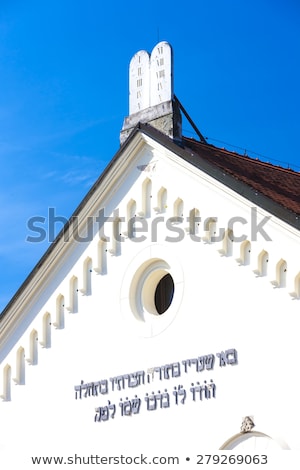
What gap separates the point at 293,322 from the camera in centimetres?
1911

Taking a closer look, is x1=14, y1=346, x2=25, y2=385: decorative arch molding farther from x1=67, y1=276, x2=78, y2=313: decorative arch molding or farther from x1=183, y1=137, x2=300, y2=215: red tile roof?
x1=183, y1=137, x2=300, y2=215: red tile roof

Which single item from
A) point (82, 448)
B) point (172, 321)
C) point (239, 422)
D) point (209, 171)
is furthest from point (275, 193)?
point (82, 448)

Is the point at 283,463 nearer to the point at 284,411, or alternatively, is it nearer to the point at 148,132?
the point at 284,411

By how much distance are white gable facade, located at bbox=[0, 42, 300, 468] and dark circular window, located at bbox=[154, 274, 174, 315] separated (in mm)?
32

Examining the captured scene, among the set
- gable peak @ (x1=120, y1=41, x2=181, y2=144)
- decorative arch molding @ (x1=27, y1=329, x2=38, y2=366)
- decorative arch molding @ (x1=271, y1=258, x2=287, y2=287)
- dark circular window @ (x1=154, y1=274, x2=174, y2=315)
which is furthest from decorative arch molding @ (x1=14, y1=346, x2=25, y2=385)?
decorative arch molding @ (x1=271, y1=258, x2=287, y2=287)

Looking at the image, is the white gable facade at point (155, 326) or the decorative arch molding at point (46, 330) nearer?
the white gable facade at point (155, 326)

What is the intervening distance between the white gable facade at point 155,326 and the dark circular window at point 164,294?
3cm

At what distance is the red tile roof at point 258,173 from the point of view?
21.5 metres

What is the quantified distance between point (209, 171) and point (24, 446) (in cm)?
715

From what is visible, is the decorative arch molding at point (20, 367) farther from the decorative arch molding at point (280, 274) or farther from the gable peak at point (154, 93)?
the decorative arch molding at point (280, 274)

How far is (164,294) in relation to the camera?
72.7 feet

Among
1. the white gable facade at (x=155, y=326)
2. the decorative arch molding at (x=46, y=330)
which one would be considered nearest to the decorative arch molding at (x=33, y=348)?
the white gable facade at (x=155, y=326)

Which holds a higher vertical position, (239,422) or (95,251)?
(95,251)

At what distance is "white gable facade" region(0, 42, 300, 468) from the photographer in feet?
63.9
